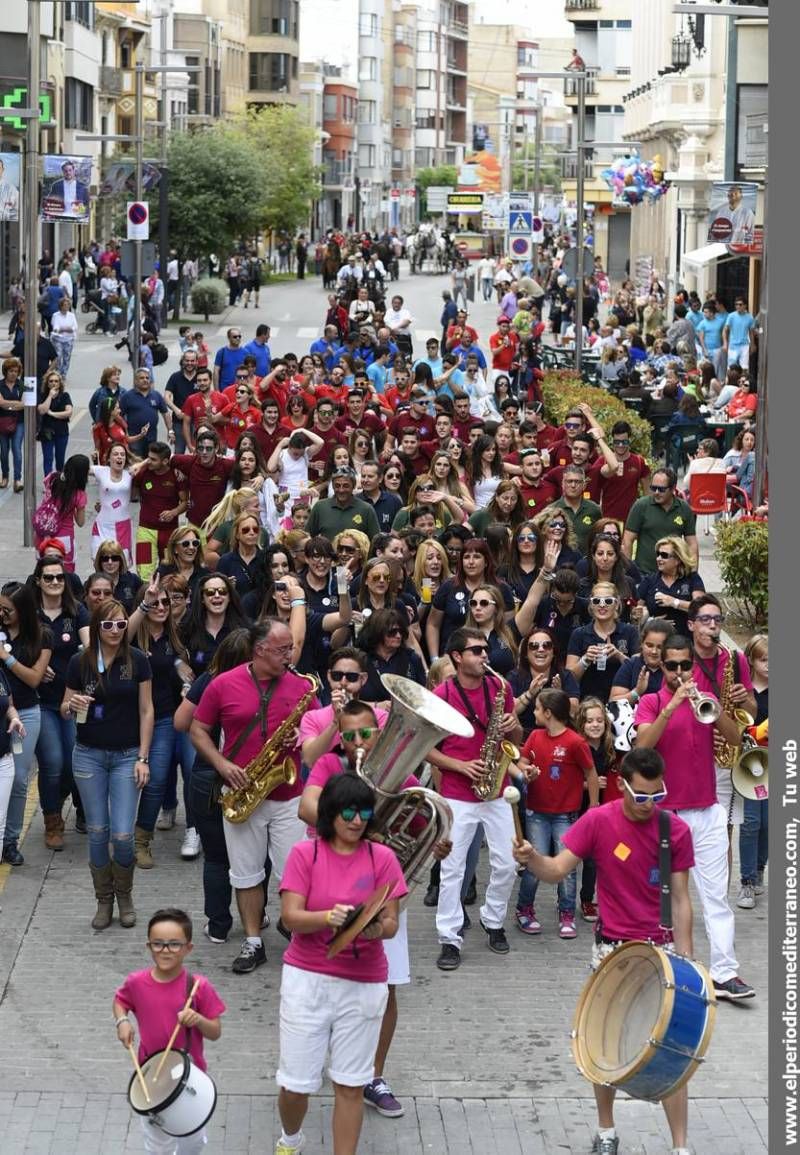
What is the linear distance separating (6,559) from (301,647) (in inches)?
355

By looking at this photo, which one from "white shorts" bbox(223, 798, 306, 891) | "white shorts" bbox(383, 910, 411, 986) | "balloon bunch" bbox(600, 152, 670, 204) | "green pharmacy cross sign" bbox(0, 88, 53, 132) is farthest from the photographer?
"balloon bunch" bbox(600, 152, 670, 204)

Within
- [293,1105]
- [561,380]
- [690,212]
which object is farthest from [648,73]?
[293,1105]

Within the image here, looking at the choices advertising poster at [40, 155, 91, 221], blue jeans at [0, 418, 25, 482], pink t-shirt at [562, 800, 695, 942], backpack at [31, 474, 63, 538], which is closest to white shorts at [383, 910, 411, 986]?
pink t-shirt at [562, 800, 695, 942]

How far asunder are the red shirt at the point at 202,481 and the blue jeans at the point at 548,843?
6.48 m

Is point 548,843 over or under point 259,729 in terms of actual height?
under

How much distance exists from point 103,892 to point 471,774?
6.64ft

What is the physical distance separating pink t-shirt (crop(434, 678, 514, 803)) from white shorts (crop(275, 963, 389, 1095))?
253 cm

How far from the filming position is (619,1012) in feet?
25.3

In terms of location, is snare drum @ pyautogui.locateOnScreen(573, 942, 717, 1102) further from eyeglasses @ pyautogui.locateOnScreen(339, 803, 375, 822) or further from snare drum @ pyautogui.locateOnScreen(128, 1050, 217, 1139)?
snare drum @ pyautogui.locateOnScreen(128, 1050, 217, 1139)

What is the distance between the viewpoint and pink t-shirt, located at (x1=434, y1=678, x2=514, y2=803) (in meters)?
10.2

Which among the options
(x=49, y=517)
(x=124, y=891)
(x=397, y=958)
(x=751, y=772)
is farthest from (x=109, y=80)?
(x=397, y=958)

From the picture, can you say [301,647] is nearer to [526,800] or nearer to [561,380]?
[526,800]

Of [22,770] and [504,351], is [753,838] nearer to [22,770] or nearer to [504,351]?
[22,770]

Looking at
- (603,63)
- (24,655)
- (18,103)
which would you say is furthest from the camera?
(603,63)
